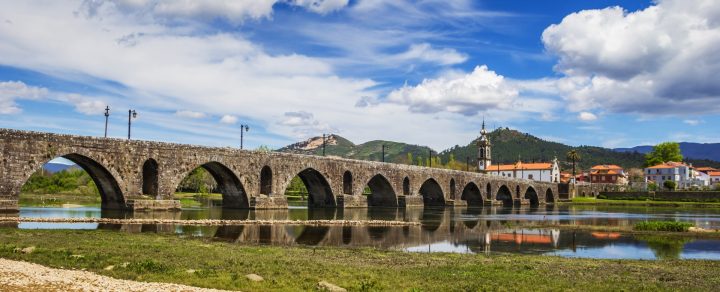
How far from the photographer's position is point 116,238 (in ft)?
85.2

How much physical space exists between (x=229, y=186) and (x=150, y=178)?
10125 mm

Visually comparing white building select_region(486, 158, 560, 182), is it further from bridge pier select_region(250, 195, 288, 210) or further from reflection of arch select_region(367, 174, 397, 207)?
bridge pier select_region(250, 195, 288, 210)

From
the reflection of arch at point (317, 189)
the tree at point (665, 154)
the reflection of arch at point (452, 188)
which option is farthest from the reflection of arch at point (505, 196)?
the tree at point (665, 154)

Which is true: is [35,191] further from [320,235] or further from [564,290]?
[564,290]

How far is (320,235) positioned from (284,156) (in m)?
31.5

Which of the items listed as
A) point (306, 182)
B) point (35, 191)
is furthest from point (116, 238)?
point (35, 191)

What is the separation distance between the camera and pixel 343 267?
740 inches

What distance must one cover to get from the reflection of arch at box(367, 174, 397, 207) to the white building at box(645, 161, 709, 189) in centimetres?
10575

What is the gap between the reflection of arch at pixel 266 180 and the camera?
205ft

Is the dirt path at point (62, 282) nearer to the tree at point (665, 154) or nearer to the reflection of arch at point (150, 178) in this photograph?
the reflection of arch at point (150, 178)

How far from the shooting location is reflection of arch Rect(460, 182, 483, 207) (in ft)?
352

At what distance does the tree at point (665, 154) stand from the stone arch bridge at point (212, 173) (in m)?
105

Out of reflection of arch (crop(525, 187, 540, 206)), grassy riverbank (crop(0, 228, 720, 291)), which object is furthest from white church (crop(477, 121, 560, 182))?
grassy riverbank (crop(0, 228, 720, 291))

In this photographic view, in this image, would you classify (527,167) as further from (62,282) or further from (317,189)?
(62,282)
